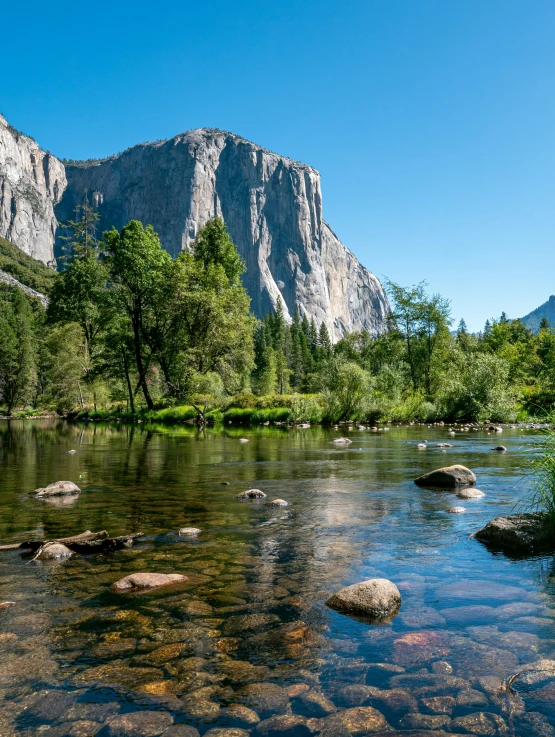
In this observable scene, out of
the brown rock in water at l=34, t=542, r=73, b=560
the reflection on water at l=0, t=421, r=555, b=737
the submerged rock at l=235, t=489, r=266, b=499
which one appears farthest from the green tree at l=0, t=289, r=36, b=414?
the brown rock in water at l=34, t=542, r=73, b=560

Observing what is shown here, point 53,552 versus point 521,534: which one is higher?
point 521,534

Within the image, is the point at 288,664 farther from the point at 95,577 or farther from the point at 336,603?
the point at 95,577

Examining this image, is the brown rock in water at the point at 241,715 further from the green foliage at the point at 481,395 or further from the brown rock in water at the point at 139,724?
the green foliage at the point at 481,395

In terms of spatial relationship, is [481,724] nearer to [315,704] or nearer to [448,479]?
[315,704]

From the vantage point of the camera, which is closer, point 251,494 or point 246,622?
point 246,622

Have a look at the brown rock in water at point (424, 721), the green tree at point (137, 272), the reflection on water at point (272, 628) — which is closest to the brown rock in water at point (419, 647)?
the reflection on water at point (272, 628)

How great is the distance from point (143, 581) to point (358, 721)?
3.35 m

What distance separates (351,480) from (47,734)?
11.6 metres

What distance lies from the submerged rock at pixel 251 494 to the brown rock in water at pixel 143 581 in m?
5.51

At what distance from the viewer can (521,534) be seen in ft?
26.1

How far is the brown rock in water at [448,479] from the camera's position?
13.5m

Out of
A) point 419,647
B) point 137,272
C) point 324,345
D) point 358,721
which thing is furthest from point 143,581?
point 324,345

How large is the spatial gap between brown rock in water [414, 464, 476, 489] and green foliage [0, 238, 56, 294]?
119 meters

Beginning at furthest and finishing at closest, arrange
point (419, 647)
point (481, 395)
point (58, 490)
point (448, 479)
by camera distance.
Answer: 1. point (481, 395)
2. point (448, 479)
3. point (58, 490)
4. point (419, 647)
